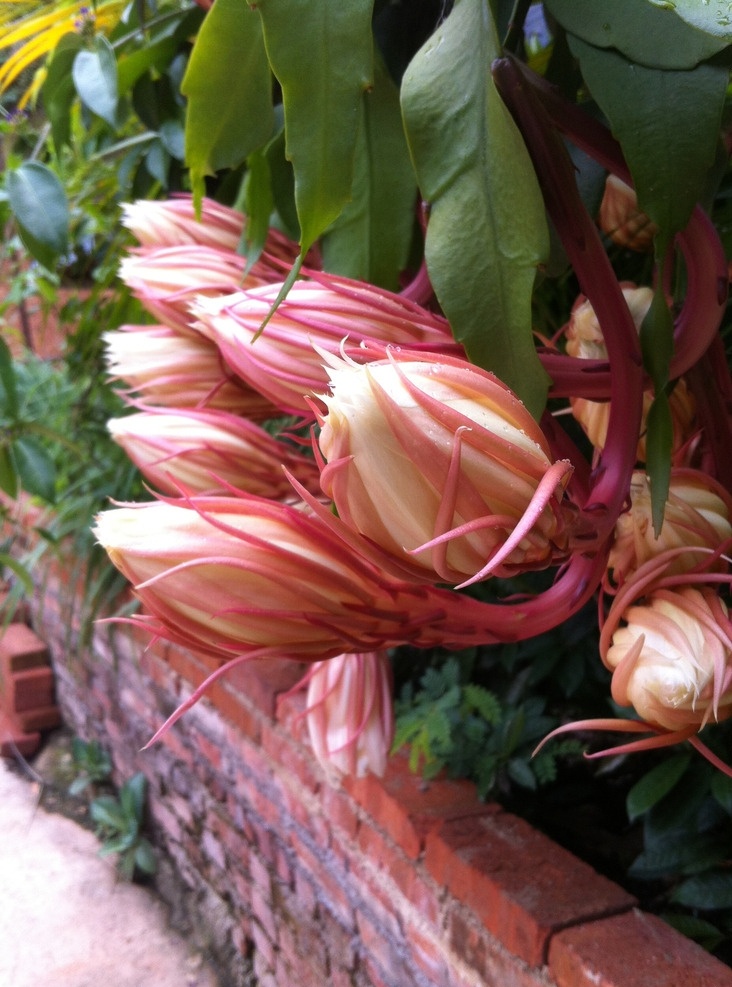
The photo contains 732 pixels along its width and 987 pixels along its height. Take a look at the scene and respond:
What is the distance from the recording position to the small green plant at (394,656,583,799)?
73 centimetres

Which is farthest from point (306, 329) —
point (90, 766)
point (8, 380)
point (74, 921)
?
point (90, 766)

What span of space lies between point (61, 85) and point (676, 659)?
2.13ft

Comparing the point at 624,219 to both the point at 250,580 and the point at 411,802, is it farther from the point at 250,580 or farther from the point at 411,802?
the point at 411,802

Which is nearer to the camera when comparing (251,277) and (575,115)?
(575,115)

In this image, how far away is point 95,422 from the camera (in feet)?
4.64

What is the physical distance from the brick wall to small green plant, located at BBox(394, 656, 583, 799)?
0.03 m

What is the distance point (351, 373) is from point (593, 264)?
0.40ft

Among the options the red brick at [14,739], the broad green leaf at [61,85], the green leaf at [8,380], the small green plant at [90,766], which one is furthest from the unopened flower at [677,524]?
the red brick at [14,739]

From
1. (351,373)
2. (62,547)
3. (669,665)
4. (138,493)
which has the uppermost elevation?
(351,373)

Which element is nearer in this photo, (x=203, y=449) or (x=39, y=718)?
(x=203, y=449)

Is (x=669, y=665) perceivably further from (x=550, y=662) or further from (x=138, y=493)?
(x=138, y=493)

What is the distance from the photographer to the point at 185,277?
45 cm

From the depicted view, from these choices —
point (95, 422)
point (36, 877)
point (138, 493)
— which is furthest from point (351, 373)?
point (36, 877)

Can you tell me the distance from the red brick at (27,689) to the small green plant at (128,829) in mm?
489
